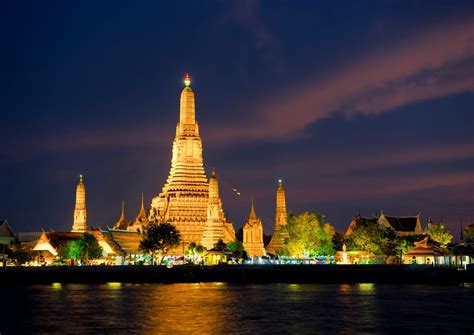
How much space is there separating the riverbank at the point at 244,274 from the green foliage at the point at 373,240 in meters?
7.27

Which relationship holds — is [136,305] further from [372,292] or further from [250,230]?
[250,230]

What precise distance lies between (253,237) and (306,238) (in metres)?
13.1

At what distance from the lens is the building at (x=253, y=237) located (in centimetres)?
10112

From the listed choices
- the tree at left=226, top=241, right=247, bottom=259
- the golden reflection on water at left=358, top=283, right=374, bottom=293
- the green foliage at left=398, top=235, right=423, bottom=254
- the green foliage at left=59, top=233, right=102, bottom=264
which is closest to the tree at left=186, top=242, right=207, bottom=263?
the tree at left=226, top=241, right=247, bottom=259

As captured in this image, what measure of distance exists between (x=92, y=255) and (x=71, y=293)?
28393 millimetres

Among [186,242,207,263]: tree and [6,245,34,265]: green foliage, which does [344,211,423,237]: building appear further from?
[6,245,34,265]: green foliage

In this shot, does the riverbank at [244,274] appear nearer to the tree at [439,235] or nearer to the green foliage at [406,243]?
the green foliage at [406,243]

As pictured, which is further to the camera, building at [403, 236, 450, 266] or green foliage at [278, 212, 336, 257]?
green foliage at [278, 212, 336, 257]

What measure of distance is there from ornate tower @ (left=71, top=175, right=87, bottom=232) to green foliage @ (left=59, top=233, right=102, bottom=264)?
1543 centimetres

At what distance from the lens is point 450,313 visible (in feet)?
157

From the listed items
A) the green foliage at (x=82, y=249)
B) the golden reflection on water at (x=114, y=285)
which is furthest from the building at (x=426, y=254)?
the green foliage at (x=82, y=249)

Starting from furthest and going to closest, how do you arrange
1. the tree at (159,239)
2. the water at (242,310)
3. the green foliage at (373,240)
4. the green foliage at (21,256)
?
the green foliage at (21,256) < the tree at (159,239) < the green foliage at (373,240) < the water at (242,310)

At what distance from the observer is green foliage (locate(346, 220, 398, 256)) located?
84.3m

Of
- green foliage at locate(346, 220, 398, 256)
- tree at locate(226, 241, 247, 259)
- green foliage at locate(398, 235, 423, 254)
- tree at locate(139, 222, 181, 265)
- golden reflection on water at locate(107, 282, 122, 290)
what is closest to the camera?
golden reflection on water at locate(107, 282, 122, 290)
